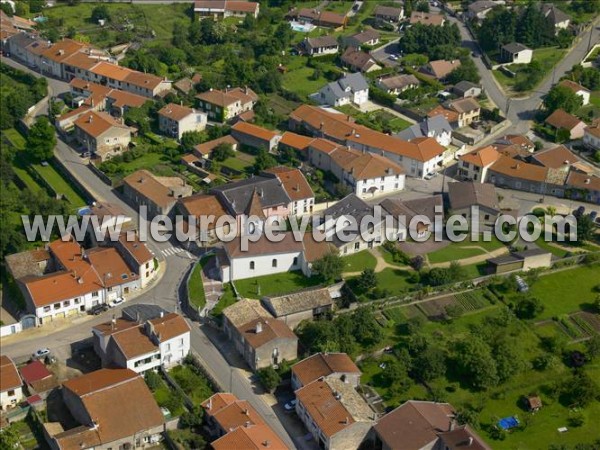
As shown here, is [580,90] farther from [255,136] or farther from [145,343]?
[145,343]

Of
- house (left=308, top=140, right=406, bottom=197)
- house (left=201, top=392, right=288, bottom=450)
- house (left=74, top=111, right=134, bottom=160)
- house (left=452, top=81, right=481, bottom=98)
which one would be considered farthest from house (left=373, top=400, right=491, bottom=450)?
house (left=452, top=81, right=481, bottom=98)

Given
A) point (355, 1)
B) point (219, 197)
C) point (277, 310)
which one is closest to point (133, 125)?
point (219, 197)

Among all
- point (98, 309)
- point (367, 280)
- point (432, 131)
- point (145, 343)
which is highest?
point (432, 131)

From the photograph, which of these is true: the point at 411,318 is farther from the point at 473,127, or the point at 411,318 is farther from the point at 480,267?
the point at 473,127

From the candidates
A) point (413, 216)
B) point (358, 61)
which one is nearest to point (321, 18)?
point (358, 61)

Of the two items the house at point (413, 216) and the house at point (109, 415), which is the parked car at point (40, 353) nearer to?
the house at point (109, 415)

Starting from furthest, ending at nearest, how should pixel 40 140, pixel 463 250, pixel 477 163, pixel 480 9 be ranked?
1. pixel 480 9
2. pixel 40 140
3. pixel 477 163
4. pixel 463 250

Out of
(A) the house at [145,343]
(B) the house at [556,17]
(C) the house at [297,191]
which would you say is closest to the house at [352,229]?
(C) the house at [297,191]
